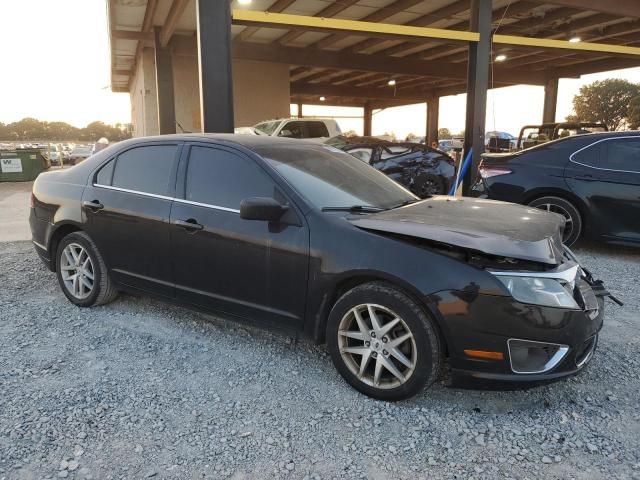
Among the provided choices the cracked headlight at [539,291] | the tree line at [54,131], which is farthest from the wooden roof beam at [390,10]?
the tree line at [54,131]

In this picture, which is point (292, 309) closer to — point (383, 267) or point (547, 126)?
point (383, 267)

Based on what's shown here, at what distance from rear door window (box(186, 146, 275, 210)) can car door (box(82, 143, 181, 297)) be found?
0.21m

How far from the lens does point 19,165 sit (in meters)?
17.7

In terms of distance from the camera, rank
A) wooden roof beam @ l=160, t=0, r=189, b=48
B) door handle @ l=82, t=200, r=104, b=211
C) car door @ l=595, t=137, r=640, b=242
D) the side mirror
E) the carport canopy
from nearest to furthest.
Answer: the side mirror
door handle @ l=82, t=200, r=104, b=211
car door @ l=595, t=137, r=640, b=242
the carport canopy
wooden roof beam @ l=160, t=0, r=189, b=48

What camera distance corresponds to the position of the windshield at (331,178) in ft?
10.6

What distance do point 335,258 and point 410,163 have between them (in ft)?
24.1

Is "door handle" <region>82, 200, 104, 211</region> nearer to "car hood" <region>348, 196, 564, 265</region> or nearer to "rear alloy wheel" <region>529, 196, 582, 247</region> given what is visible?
"car hood" <region>348, 196, 564, 265</region>

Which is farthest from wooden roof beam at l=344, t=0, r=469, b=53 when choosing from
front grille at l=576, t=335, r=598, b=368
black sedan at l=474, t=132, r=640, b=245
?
front grille at l=576, t=335, r=598, b=368

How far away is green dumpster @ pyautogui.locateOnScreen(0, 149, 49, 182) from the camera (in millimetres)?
17422

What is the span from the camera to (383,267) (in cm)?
271

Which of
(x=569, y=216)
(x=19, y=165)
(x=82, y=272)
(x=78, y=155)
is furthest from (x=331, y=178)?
(x=78, y=155)

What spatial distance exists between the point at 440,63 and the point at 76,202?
1790cm

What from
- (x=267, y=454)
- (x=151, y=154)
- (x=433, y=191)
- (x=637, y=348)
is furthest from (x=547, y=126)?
(x=267, y=454)

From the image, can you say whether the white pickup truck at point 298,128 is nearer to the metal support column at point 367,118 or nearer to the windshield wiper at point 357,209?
the windshield wiper at point 357,209
